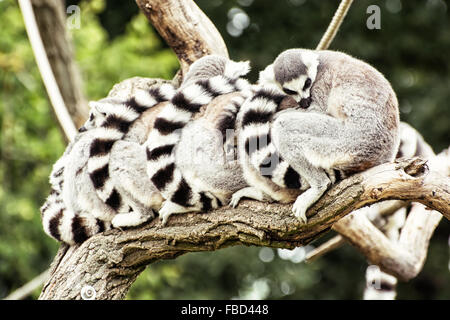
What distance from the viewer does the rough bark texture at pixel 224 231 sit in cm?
340

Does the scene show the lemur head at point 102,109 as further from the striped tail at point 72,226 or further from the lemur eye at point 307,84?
the lemur eye at point 307,84

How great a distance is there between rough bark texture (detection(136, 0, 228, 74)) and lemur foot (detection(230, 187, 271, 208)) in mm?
1853

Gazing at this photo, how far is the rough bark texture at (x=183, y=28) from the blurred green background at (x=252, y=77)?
3486 millimetres

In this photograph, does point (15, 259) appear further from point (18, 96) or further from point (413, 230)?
point (413, 230)

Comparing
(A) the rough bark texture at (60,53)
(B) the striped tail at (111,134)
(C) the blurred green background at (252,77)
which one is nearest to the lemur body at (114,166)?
(B) the striped tail at (111,134)

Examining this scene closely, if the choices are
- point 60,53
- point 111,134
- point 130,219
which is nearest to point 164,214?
point 130,219

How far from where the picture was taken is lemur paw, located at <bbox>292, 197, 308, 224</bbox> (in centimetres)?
350

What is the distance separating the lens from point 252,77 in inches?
483

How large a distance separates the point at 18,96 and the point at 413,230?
6.35 metres

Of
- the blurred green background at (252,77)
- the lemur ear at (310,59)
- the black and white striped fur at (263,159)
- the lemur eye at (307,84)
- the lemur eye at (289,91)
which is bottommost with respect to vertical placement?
the blurred green background at (252,77)

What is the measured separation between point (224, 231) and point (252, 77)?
867cm

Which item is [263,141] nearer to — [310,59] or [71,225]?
[310,59]

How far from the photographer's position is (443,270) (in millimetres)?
12023
